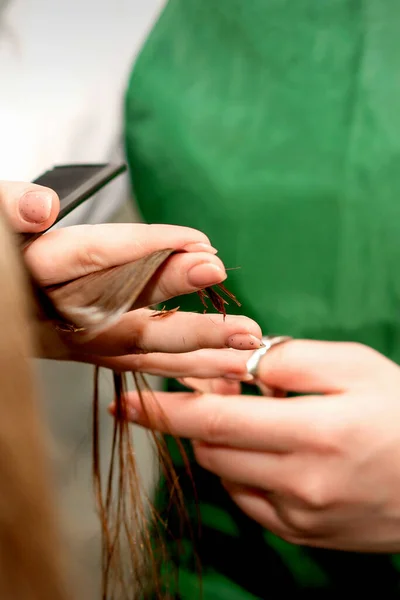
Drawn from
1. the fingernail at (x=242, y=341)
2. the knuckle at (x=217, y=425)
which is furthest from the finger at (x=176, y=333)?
the knuckle at (x=217, y=425)

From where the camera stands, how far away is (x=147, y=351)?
21cm

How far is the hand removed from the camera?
0.18 metres

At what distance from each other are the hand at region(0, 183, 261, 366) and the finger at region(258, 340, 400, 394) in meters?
0.12

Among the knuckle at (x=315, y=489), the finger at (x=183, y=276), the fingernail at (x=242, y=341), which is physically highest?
the finger at (x=183, y=276)

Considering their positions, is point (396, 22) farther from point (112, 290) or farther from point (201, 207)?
point (112, 290)

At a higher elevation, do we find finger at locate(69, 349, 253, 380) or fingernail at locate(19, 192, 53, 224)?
fingernail at locate(19, 192, 53, 224)

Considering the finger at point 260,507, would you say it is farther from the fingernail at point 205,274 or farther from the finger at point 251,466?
the fingernail at point 205,274

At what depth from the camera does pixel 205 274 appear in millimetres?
174

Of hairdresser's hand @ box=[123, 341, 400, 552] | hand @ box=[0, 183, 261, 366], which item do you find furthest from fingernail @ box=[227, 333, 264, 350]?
hairdresser's hand @ box=[123, 341, 400, 552]

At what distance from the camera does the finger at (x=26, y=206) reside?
0.61 ft

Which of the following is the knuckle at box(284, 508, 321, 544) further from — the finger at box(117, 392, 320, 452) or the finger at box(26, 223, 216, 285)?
the finger at box(26, 223, 216, 285)

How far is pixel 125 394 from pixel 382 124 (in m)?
0.25

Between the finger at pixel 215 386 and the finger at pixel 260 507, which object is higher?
the finger at pixel 215 386

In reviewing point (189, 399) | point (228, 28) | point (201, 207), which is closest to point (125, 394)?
point (189, 399)
